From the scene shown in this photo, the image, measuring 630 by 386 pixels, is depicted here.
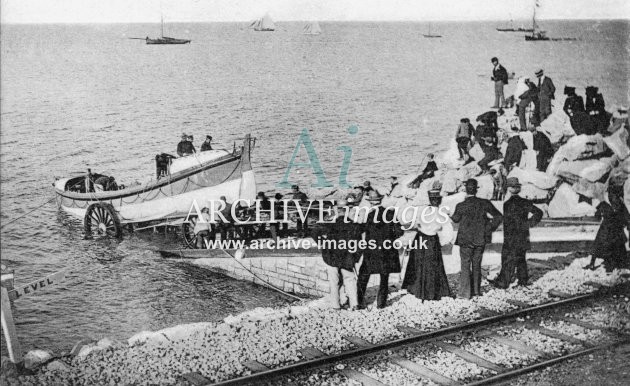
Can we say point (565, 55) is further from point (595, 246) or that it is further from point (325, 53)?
point (325, 53)

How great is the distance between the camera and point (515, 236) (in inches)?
430

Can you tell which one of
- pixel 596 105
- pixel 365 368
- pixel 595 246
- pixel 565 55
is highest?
pixel 565 55

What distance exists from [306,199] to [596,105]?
5.29 metres

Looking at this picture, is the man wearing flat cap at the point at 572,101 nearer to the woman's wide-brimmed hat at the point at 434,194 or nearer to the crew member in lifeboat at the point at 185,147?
the woman's wide-brimmed hat at the point at 434,194

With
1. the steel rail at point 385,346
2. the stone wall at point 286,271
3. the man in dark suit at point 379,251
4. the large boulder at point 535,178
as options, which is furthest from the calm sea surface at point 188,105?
the steel rail at point 385,346

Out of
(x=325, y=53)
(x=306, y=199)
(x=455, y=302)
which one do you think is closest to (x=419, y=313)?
(x=455, y=302)

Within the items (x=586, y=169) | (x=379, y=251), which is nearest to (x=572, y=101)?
(x=586, y=169)

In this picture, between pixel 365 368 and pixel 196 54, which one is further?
pixel 196 54

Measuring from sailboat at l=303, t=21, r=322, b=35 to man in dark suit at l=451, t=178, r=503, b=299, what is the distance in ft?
10.9

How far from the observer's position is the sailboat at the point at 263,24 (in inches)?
384

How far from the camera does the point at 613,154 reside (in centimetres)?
1171

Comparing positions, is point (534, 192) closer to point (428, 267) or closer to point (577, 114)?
point (577, 114)

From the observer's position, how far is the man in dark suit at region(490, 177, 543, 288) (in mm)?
10836
